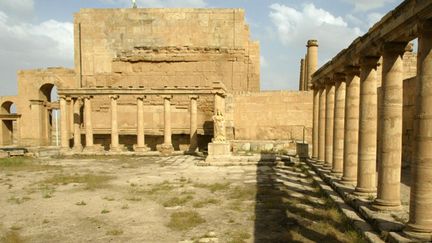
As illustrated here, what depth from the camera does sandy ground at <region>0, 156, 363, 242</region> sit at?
7.19 metres

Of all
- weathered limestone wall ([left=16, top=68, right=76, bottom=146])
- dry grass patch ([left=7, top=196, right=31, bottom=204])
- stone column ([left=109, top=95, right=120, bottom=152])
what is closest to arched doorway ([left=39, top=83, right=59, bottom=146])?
weathered limestone wall ([left=16, top=68, right=76, bottom=146])

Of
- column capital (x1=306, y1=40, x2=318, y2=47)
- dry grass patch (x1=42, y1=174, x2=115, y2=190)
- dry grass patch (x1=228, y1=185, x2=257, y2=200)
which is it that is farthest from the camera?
column capital (x1=306, y1=40, x2=318, y2=47)

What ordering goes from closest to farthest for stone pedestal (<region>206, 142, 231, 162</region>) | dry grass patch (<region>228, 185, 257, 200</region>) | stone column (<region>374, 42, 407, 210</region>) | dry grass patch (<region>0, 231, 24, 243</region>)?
dry grass patch (<region>0, 231, 24, 243</region>), stone column (<region>374, 42, 407, 210</region>), dry grass patch (<region>228, 185, 257, 200</region>), stone pedestal (<region>206, 142, 231, 162</region>)

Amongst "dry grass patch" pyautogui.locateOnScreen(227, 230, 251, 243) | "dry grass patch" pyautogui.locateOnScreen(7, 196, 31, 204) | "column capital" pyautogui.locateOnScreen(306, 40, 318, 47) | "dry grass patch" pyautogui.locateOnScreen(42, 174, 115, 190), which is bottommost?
"dry grass patch" pyautogui.locateOnScreen(42, 174, 115, 190)

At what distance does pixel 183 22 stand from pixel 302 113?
1376cm

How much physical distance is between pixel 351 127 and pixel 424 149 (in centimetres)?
469

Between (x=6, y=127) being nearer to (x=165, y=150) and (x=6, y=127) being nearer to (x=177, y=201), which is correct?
(x=165, y=150)

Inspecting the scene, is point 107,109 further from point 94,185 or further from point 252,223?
point 252,223

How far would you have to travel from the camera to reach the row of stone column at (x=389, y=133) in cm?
578

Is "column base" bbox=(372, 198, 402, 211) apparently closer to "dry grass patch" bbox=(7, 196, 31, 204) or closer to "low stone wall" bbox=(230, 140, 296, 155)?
"dry grass patch" bbox=(7, 196, 31, 204)

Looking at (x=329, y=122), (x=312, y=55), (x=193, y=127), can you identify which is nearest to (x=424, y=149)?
(x=329, y=122)

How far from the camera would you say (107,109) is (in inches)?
1158

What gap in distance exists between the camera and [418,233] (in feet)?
18.7

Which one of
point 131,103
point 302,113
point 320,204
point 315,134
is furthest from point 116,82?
point 320,204
